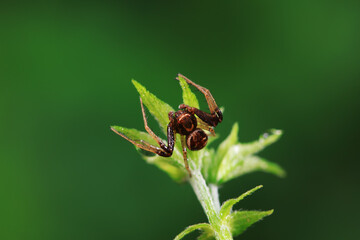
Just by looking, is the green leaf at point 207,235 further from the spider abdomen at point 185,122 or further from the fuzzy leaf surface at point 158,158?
the spider abdomen at point 185,122

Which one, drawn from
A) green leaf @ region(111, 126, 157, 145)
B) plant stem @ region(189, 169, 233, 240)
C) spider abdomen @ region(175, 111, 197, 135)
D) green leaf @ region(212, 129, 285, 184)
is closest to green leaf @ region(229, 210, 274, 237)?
plant stem @ region(189, 169, 233, 240)

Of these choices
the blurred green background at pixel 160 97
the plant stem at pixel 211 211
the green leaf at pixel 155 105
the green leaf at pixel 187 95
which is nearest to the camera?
the plant stem at pixel 211 211

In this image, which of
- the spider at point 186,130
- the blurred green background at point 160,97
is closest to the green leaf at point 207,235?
the spider at point 186,130

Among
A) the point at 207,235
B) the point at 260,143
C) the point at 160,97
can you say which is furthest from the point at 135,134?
the point at 160,97

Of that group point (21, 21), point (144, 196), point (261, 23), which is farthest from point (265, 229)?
point (21, 21)

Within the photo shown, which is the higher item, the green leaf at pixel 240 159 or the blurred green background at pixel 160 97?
the blurred green background at pixel 160 97

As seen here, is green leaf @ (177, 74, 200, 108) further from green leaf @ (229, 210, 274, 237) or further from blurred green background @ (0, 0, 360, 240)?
blurred green background @ (0, 0, 360, 240)

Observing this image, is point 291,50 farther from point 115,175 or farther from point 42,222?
point 42,222
